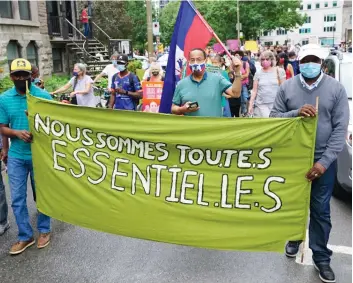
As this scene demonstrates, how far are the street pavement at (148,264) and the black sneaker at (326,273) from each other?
0.23ft

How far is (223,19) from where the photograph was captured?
5506 cm

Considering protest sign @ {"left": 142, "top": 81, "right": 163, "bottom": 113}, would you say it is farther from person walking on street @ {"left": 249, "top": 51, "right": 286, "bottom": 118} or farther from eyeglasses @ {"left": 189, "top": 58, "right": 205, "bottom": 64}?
eyeglasses @ {"left": 189, "top": 58, "right": 205, "bottom": 64}

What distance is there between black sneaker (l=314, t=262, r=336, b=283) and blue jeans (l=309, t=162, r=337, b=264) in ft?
0.13

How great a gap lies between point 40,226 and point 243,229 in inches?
84.1

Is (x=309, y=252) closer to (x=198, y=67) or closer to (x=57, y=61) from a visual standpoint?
(x=198, y=67)

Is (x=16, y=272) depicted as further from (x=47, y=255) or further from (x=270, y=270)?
(x=270, y=270)

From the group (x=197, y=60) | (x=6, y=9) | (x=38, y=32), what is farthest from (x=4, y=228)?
(x=38, y=32)

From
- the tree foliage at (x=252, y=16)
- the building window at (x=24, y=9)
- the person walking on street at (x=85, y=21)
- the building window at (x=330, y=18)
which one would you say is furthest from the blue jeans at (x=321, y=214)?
the building window at (x=330, y=18)

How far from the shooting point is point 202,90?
449cm

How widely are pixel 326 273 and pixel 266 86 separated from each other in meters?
4.48

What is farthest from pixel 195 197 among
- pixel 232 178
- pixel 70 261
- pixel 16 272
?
pixel 16 272

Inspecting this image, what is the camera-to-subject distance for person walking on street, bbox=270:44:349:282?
366 cm

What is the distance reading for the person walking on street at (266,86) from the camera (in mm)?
7789

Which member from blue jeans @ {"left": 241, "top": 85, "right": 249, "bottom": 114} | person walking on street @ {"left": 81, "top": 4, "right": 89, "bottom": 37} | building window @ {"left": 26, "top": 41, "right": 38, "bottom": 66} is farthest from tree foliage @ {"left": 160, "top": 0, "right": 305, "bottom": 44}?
blue jeans @ {"left": 241, "top": 85, "right": 249, "bottom": 114}
